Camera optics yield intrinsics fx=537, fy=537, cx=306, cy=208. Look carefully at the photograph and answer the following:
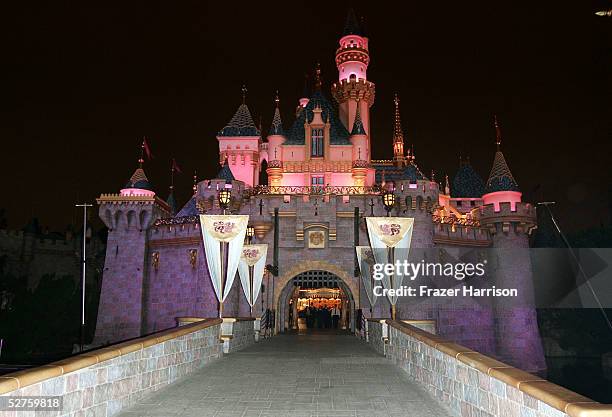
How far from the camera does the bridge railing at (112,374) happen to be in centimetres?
646

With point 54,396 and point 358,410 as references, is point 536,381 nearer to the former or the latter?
point 358,410

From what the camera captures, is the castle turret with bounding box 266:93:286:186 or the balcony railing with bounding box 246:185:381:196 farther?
the castle turret with bounding box 266:93:286:186

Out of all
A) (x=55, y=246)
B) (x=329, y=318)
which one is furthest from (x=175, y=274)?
(x=55, y=246)

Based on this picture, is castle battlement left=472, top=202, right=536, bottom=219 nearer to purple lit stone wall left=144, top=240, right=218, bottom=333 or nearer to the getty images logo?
the getty images logo

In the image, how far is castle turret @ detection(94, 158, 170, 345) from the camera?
35219 mm

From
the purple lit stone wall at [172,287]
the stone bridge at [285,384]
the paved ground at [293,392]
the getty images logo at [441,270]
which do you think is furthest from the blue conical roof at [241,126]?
the paved ground at [293,392]

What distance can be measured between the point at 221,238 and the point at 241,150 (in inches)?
807

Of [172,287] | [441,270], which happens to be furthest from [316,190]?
[172,287]

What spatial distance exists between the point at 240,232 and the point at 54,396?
12762 millimetres

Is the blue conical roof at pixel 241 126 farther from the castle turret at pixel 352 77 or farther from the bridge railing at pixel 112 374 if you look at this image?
the bridge railing at pixel 112 374

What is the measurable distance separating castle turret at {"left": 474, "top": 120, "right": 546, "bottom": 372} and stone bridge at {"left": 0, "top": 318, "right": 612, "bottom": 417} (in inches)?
819

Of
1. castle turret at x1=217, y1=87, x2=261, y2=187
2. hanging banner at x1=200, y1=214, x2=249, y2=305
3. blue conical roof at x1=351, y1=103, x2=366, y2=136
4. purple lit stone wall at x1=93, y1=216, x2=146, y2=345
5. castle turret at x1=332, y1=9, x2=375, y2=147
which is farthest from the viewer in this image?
castle turret at x1=332, y1=9, x2=375, y2=147

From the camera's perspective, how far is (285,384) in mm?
11398

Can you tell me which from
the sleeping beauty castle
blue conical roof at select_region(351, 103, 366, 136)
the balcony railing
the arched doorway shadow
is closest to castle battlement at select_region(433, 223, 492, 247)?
the sleeping beauty castle
